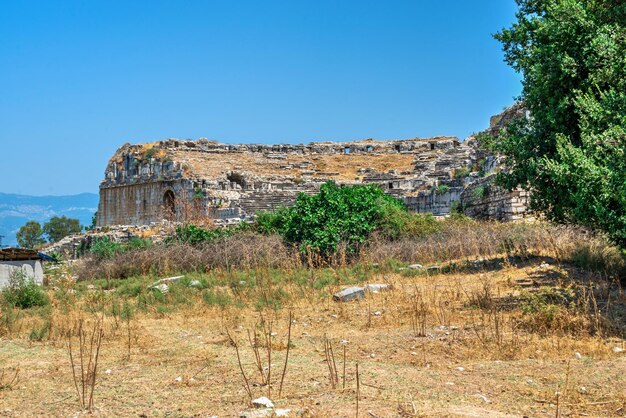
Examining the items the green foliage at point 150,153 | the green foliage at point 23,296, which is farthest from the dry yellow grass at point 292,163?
the green foliage at point 23,296

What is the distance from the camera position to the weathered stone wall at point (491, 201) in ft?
64.8

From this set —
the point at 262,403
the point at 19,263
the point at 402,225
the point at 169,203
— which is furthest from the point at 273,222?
the point at 169,203

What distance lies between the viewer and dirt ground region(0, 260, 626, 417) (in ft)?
18.2

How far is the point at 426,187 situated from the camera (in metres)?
30.1

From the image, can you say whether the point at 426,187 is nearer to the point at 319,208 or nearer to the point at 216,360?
the point at 319,208

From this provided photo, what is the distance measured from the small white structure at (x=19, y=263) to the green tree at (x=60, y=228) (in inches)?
1869

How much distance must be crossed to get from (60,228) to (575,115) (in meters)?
58.8

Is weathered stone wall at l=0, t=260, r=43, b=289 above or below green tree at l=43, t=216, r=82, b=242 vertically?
below

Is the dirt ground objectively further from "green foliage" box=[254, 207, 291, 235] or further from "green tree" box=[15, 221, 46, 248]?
"green tree" box=[15, 221, 46, 248]

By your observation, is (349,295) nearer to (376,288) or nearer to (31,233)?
(376,288)

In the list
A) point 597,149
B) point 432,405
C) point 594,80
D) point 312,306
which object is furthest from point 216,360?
point 594,80

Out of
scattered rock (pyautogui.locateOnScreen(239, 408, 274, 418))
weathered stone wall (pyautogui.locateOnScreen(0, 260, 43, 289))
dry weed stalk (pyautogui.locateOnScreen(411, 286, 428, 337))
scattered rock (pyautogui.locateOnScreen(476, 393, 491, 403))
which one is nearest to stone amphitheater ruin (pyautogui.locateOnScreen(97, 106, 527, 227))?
weathered stone wall (pyautogui.locateOnScreen(0, 260, 43, 289))

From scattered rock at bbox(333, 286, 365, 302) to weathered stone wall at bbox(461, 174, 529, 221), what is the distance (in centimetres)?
873

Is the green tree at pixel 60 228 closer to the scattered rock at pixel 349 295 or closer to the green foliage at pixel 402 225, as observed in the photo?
the green foliage at pixel 402 225
